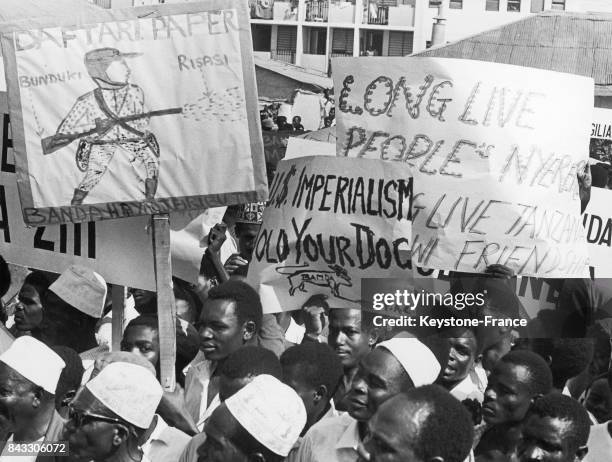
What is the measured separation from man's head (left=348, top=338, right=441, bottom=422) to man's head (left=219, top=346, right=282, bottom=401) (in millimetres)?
413

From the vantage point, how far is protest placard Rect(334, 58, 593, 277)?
23.8 ft

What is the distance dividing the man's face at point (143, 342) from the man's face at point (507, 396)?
159 cm

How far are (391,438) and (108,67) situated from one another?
2952mm

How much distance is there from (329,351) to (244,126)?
1.22 meters

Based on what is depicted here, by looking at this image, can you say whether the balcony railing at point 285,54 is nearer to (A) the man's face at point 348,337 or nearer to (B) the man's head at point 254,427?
(A) the man's face at point 348,337

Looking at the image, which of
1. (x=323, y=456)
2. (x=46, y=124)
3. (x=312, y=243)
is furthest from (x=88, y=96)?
(x=323, y=456)

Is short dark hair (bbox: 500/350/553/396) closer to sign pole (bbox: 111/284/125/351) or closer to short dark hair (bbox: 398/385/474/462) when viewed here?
short dark hair (bbox: 398/385/474/462)

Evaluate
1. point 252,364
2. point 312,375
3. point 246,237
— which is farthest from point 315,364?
point 246,237

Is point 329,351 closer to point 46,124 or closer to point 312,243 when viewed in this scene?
point 312,243

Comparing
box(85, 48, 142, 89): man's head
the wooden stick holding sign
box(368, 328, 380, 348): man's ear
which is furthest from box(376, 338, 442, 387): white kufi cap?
box(85, 48, 142, 89): man's head

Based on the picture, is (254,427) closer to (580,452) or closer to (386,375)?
(386,375)

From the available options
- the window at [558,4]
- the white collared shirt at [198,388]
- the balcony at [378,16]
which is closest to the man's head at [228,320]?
the white collared shirt at [198,388]

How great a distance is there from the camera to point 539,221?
24.1 ft

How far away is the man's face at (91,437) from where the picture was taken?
5348 millimetres
